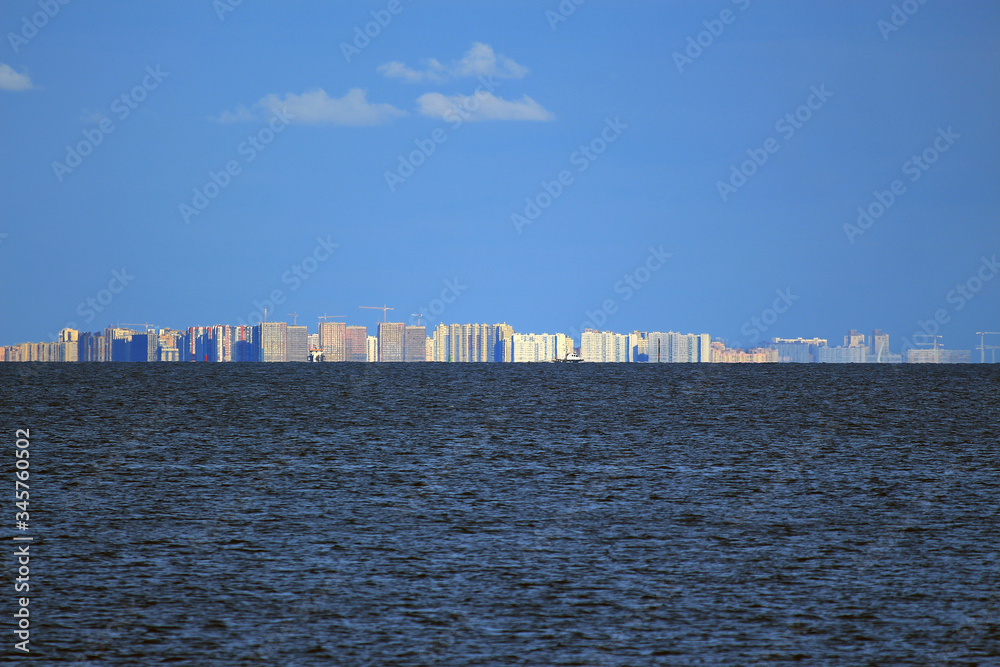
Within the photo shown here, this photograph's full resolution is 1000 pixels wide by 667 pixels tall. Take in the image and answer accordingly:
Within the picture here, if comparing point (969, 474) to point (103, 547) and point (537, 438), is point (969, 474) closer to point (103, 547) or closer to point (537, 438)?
point (537, 438)

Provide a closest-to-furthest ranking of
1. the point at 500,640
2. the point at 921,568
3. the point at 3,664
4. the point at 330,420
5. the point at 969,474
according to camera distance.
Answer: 1. the point at 3,664
2. the point at 500,640
3. the point at 921,568
4. the point at 969,474
5. the point at 330,420

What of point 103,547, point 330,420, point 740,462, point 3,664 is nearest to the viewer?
point 3,664

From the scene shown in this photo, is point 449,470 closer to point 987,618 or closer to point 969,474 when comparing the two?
point 969,474

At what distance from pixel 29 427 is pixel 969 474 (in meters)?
59.1

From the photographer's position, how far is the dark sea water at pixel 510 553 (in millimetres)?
17125

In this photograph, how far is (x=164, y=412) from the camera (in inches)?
3408

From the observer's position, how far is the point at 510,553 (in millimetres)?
24016

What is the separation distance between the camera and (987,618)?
734 inches

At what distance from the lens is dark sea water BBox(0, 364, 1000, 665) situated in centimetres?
1712

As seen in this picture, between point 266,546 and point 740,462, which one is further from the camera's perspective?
point 740,462

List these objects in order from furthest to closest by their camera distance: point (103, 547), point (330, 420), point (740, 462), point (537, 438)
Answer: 1. point (330, 420)
2. point (537, 438)
3. point (740, 462)
4. point (103, 547)

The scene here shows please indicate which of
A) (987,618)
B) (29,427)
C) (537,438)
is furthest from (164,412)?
(987,618)

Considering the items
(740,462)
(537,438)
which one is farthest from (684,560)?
(537,438)

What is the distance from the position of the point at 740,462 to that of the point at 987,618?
27789mm
